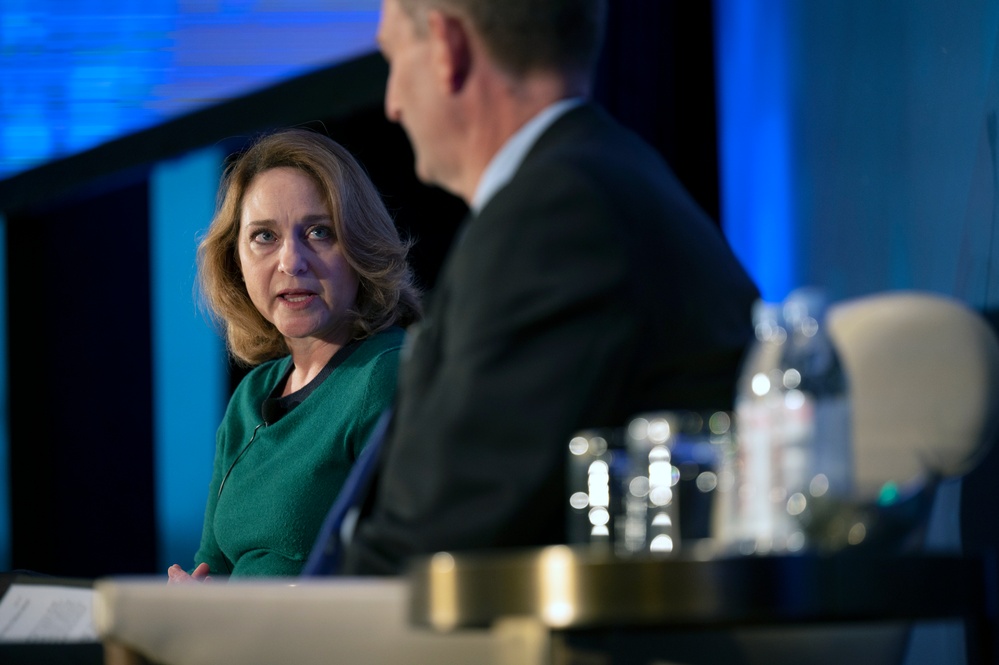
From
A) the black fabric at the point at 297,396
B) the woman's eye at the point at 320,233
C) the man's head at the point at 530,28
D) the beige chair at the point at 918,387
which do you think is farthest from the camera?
the woman's eye at the point at 320,233

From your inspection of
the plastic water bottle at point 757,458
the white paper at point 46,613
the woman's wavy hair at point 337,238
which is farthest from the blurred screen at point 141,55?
the plastic water bottle at point 757,458

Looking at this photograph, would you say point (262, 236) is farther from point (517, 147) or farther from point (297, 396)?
point (517, 147)

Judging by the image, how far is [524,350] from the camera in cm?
127

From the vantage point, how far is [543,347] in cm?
127

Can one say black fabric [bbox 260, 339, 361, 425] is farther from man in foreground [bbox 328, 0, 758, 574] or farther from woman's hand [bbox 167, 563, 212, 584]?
man in foreground [bbox 328, 0, 758, 574]

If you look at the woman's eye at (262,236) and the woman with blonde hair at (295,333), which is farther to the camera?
the woman's eye at (262,236)

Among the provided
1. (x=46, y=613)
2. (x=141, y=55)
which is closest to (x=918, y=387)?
(x=46, y=613)

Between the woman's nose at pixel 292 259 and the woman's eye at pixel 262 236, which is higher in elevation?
the woman's eye at pixel 262 236

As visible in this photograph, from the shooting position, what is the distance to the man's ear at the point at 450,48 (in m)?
1.53

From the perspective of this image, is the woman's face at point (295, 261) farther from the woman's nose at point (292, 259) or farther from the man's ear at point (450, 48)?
the man's ear at point (450, 48)

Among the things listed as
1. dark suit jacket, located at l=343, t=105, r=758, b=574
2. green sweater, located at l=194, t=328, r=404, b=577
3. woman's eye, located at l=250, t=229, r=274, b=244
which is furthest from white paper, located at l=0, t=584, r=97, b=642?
woman's eye, located at l=250, t=229, r=274, b=244

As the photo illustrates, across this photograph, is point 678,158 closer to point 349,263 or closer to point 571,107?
point 349,263

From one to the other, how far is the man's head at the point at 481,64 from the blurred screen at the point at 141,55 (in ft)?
8.48

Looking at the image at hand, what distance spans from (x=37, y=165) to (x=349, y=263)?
96.4 inches
